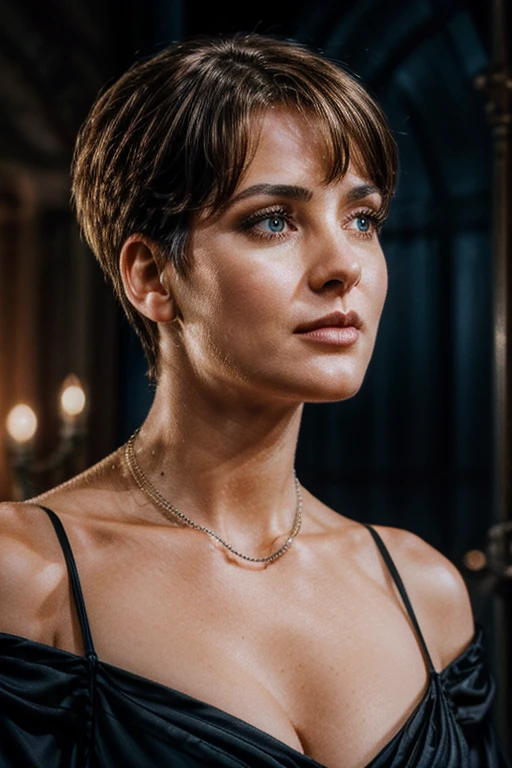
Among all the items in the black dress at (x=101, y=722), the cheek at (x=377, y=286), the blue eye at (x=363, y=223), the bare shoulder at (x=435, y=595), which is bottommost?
the black dress at (x=101, y=722)

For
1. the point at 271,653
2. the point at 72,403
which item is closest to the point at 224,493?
the point at 271,653

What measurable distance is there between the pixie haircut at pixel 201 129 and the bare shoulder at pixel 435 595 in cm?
65

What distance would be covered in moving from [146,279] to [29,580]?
0.51 meters

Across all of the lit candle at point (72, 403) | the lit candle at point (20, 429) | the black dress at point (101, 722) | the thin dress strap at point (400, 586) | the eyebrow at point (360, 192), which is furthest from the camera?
the lit candle at point (72, 403)

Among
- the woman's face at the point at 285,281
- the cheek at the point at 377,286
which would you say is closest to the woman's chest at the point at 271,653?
the woman's face at the point at 285,281

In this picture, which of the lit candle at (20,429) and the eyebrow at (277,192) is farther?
the lit candle at (20,429)

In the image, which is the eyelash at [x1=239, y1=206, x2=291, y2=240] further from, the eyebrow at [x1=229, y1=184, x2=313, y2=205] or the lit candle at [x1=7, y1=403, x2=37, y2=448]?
the lit candle at [x1=7, y1=403, x2=37, y2=448]

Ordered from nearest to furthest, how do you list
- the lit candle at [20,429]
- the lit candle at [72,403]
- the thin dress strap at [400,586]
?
the thin dress strap at [400,586] < the lit candle at [20,429] < the lit candle at [72,403]

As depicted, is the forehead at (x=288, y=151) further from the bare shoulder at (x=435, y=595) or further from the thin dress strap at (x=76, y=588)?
the bare shoulder at (x=435, y=595)

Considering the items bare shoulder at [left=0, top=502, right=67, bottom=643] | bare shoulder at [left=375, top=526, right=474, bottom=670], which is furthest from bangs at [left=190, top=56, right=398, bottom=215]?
bare shoulder at [left=375, top=526, right=474, bottom=670]

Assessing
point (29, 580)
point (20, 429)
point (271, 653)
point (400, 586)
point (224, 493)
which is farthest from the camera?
point (20, 429)

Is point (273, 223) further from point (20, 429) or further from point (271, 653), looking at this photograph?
point (20, 429)

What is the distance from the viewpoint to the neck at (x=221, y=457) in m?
1.65

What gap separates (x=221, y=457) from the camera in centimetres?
165
